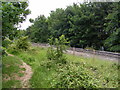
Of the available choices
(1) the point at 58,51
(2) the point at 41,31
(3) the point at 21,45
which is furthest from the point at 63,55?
(2) the point at 41,31

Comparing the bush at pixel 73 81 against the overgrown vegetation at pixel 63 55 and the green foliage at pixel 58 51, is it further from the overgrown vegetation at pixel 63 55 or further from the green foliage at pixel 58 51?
the green foliage at pixel 58 51

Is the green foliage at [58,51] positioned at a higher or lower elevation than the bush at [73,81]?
higher

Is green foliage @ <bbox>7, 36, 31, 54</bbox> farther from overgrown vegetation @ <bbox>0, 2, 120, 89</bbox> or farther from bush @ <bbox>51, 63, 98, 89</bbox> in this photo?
bush @ <bbox>51, 63, 98, 89</bbox>

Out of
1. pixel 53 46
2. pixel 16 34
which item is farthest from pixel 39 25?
pixel 16 34

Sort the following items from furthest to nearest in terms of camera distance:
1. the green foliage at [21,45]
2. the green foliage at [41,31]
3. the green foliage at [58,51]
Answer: the green foliage at [41,31] < the green foliage at [21,45] < the green foliage at [58,51]

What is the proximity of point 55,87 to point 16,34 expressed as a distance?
2318mm

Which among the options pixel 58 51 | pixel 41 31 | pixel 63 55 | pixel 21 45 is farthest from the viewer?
pixel 41 31

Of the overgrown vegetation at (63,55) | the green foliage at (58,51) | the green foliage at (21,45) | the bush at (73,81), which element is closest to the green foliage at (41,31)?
the overgrown vegetation at (63,55)

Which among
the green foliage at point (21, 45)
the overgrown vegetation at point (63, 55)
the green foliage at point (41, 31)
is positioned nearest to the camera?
the overgrown vegetation at point (63, 55)

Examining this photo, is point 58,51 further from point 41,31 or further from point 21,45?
point 41,31

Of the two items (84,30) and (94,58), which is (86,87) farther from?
(84,30)

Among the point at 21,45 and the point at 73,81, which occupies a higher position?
the point at 21,45

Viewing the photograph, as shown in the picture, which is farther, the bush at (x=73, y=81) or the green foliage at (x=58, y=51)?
the green foliage at (x=58, y=51)

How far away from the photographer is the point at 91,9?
13078 mm
